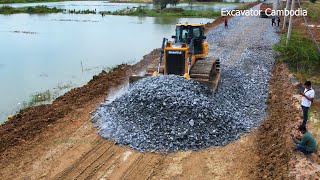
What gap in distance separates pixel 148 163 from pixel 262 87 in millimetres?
7725

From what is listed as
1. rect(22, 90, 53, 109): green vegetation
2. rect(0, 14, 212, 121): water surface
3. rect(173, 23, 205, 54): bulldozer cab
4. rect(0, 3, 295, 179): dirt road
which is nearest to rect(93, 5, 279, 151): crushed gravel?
rect(0, 3, 295, 179): dirt road

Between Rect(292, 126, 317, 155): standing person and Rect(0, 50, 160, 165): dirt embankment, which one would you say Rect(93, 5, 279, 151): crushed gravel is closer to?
Rect(0, 50, 160, 165): dirt embankment

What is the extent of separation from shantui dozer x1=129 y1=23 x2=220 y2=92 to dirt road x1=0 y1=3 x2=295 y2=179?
Answer: 2.77 m

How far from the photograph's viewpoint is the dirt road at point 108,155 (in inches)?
336

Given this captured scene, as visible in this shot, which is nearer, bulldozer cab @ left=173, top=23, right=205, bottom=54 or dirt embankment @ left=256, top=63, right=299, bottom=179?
dirt embankment @ left=256, top=63, right=299, bottom=179

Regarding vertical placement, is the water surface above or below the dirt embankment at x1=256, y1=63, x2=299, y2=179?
above

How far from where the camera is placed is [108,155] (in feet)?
30.8

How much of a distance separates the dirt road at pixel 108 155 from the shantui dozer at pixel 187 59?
277cm

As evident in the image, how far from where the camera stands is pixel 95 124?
11.4m

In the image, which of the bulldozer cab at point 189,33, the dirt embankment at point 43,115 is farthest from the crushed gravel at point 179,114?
the bulldozer cab at point 189,33

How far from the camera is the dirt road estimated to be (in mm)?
8547

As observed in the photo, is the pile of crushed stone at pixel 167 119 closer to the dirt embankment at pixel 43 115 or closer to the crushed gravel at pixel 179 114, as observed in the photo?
the crushed gravel at pixel 179 114

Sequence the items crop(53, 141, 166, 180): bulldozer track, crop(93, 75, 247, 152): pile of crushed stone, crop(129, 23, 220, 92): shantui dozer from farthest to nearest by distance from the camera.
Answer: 1. crop(129, 23, 220, 92): shantui dozer
2. crop(93, 75, 247, 152): pile of crushed stone
3. crop(53, 141, 166, 180): bulldozer track

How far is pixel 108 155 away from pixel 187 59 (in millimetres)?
5591
